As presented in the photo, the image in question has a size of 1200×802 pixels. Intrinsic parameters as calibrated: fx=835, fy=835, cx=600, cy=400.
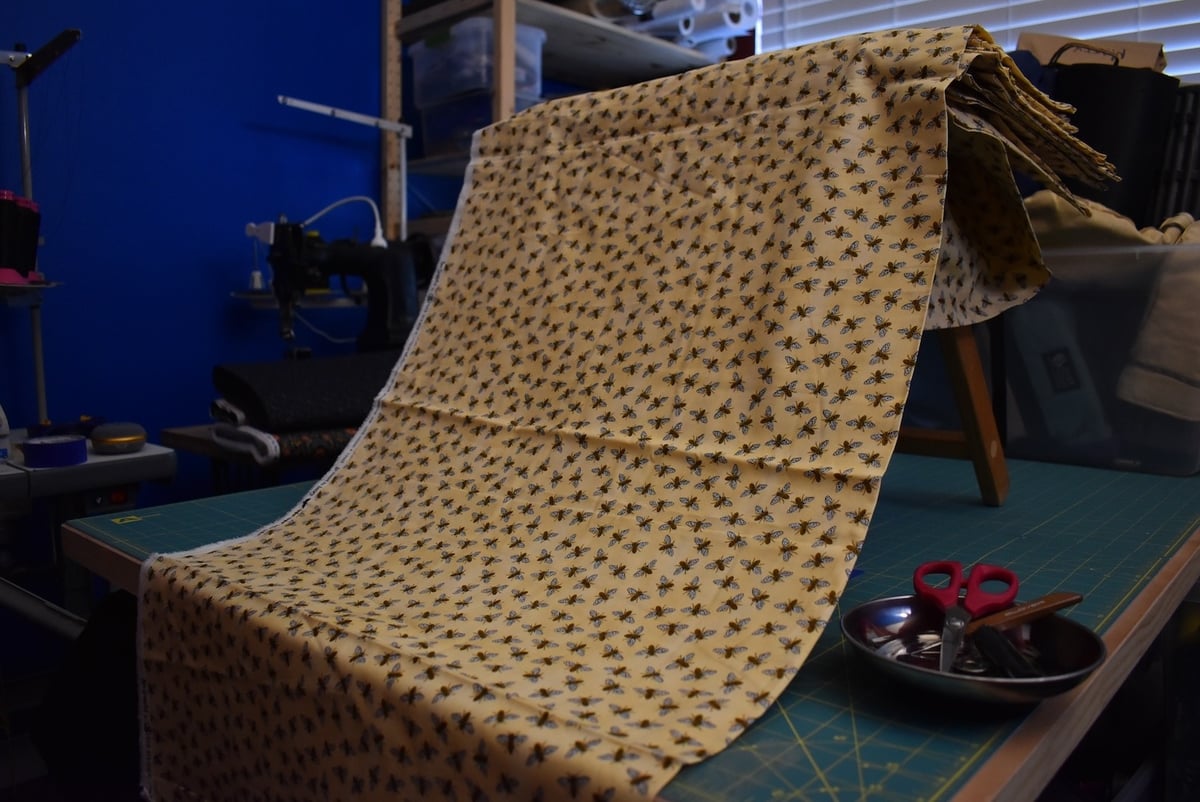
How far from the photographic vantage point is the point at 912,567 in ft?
2.65

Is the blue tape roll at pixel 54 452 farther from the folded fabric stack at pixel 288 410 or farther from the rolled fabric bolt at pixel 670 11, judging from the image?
the rolled fabric bolt at pixel 670 11

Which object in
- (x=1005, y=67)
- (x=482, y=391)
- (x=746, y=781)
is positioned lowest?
(x=746, y=781)

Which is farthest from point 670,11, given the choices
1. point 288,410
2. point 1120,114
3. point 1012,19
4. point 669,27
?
point 288,410

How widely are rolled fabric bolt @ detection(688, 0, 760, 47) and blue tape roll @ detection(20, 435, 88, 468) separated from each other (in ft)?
6.26

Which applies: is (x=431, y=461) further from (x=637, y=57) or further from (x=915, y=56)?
(x=637, y=57)

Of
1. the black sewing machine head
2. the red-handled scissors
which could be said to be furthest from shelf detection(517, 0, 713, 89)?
the red-handled scissors

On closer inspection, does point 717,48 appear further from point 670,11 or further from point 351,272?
point 351,272

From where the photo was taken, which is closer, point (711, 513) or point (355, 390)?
point (711, 513)

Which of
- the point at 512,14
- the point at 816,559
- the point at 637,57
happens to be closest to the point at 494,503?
the point at 816,559

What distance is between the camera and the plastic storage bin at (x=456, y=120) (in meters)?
2.09

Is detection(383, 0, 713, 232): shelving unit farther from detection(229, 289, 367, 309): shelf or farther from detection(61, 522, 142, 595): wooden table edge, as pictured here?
detection(61, 522, 142, 595): wooden table edge

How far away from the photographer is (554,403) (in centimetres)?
92

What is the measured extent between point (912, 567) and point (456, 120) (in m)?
1.73

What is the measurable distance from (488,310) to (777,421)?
48 cm
